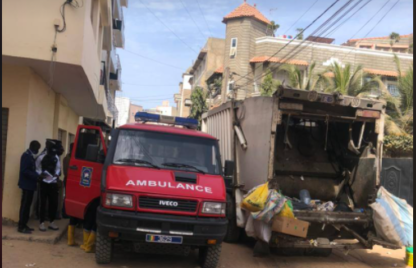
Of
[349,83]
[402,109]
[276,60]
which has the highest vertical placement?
[276,60]

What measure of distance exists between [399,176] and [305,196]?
4.90m

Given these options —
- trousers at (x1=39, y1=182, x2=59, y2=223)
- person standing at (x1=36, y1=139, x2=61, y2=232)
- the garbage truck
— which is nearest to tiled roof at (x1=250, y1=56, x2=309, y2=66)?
the garbage truck

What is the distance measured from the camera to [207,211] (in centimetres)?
564

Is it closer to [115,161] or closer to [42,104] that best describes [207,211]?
[115,161]

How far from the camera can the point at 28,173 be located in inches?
271

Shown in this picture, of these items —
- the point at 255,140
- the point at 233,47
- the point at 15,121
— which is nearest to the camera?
the point at 255,140

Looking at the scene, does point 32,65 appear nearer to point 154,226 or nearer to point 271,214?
point 154,226

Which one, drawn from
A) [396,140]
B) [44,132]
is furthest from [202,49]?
[44,132]

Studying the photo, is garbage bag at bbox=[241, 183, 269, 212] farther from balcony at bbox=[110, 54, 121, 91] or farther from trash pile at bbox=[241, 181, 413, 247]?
balcony at bbox=[110, 54, 121, 91]

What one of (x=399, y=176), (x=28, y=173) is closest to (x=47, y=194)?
(x=28, y=173)

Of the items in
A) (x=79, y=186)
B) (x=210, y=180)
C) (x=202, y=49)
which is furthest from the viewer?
(x=202, y=49)

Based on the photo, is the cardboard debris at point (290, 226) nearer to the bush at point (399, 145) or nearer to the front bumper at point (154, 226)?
the front bumper at point (154, 226)

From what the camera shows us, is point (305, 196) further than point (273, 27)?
No

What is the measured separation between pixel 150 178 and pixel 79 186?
167cm
